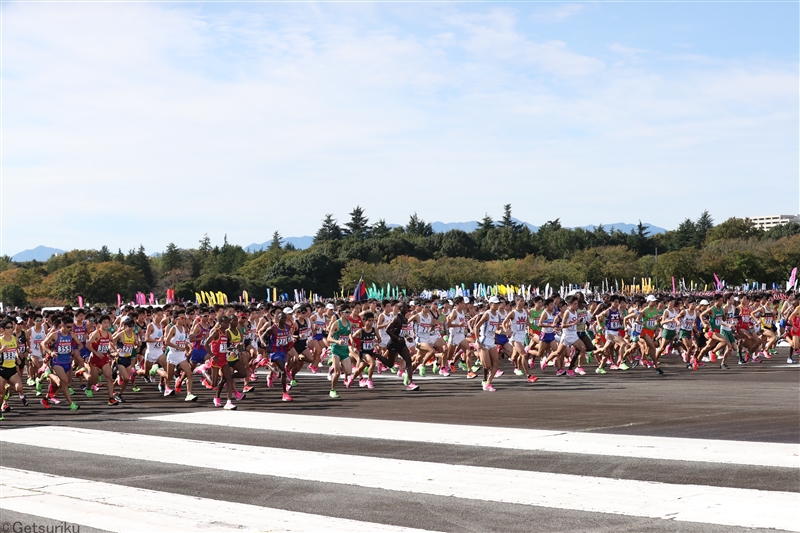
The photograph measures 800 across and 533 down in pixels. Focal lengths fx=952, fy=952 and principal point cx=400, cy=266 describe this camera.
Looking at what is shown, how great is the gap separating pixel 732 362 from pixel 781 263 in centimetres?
6676

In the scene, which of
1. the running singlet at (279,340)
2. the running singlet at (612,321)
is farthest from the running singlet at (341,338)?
the running singlet at (612,321)

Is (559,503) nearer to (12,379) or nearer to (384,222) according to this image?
(12,379)

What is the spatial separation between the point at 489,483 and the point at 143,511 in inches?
124

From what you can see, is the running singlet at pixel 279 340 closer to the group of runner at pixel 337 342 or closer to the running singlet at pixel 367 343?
the group of runner at pixel 337 342

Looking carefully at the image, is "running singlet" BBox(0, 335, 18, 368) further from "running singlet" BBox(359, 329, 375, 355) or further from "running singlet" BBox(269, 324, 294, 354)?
"running singlet" BBox(359, 329, 375, 355)

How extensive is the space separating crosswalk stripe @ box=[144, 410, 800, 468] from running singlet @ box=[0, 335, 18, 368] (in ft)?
8.67

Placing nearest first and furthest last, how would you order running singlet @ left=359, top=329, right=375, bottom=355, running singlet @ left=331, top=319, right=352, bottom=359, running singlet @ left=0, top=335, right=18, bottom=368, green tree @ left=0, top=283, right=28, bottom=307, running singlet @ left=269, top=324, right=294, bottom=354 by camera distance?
running singlet @ left=0, top=335, right=18, bottom=368, running singlet @ left=269, top=324, right=294, bottom=354, running singlet @ left=331, top=319, right=352, bottom=359, running singlet @ left=359, top=329, right=375, bottom=355, green tree @ left=0, top=283, right=28, bottom=307

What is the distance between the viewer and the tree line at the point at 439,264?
9312 cm

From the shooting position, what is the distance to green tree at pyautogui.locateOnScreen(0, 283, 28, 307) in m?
92.9

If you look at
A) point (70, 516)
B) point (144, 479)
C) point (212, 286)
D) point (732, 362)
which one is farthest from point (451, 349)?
point (212, 286)

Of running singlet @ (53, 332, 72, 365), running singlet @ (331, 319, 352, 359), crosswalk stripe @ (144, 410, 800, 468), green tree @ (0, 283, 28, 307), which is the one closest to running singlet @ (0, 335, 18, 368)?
running singlet @ (53, 332, 72, 365)

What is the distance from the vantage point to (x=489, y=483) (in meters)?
8.98

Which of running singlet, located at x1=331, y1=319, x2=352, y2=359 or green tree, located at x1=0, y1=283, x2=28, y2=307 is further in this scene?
green tree, located at x1=0, y1=283, x2=28, y2=307

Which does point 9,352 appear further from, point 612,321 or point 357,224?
point 357,224
